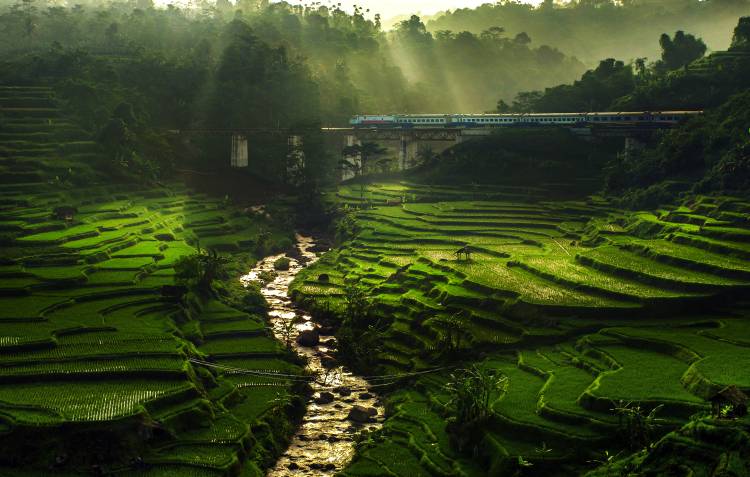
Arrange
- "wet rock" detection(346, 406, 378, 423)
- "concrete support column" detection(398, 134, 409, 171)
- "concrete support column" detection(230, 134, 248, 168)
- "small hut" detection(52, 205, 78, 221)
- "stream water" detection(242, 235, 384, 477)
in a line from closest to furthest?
"stream water" detection(242, 235, 384, 477) < "wet rock" detection(346, 406, 378, 423) < "small hut" detection(52, 205, 78, 221) < "concrete support column" detection(230, 134, 248, 168) < "concrete support column" detection(398, 134, 409, 171)

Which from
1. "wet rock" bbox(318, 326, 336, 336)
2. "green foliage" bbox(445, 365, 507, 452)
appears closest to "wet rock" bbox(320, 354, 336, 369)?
"wet rock" bbox(318, 326, 336, 336)

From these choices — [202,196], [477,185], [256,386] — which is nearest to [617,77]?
[477,185]

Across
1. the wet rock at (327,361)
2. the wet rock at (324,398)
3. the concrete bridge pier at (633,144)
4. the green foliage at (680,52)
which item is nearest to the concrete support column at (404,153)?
the concrete bridge pier at (633,144)

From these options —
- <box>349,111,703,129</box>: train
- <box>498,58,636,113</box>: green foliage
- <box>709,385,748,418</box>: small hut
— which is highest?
<box>498,58,636,113</box>: green foliage

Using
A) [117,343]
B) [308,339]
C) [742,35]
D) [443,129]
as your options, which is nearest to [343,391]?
[308,339]

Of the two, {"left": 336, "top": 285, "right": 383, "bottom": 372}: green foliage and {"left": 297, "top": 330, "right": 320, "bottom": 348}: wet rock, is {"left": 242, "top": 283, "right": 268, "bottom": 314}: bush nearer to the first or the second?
{"left": 297, "top": 330, "right": 320, "bottom": 348}: wet rock

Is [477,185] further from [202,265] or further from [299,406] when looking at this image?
[299,406]

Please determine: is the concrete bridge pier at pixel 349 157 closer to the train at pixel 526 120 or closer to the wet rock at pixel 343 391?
the train at pixel 526 120
